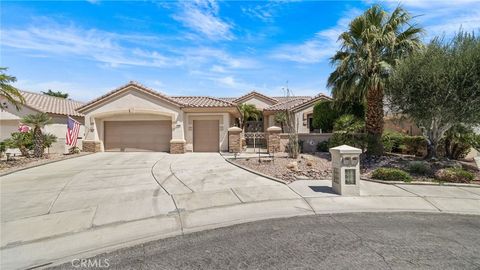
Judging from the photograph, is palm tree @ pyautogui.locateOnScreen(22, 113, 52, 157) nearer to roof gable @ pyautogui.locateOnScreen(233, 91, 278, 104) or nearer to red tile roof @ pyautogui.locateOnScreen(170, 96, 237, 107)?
red tile roof @ pyautogui.locateOnScreen(170, 96, 237, 107)

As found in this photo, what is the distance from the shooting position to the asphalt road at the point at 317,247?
4355 millimetres

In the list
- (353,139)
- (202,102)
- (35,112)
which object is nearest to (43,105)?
(35,112)

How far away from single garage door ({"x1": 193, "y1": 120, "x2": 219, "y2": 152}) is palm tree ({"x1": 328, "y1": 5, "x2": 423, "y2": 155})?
31.6 feet

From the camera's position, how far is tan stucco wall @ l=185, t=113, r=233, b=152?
19.5m

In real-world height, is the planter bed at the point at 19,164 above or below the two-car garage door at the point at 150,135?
below

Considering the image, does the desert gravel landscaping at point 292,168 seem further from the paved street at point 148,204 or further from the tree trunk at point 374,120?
the tree trunk at point 374,120

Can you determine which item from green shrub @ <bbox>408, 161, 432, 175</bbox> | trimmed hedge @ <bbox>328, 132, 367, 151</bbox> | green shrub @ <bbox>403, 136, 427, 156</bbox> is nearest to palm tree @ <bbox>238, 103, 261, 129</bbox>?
trimmed hedge @ <bbox>328, 132, 367, 151</bbox>

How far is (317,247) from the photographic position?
492 centimetres

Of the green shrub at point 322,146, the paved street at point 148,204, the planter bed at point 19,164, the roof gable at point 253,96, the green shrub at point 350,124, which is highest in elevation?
the roof gable at point 253,96

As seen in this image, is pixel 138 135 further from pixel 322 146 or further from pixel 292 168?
pixel 322 146

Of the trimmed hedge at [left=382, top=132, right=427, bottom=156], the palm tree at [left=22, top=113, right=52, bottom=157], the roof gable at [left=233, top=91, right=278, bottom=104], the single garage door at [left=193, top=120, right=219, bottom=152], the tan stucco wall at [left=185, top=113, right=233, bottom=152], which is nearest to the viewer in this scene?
the palm tree at [left=22, top=113, right=52, bottom=157]

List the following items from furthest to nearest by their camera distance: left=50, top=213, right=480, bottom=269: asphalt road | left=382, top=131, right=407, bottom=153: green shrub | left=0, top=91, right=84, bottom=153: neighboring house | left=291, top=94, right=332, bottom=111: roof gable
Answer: left=291, top=94, right=332, bottom=111: roof gable → left=0, top=91, right=84, bottom=153: neighboring house → left=382, top=131, right=407, bottom=153: green shrub → left=50, top=213, right=480, bottom=269: asphalt road

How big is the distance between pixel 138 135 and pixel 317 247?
57.1 feet

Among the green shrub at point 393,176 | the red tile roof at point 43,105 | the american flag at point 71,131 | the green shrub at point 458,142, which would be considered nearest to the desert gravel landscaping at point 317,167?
the green shrub at point 393,176
